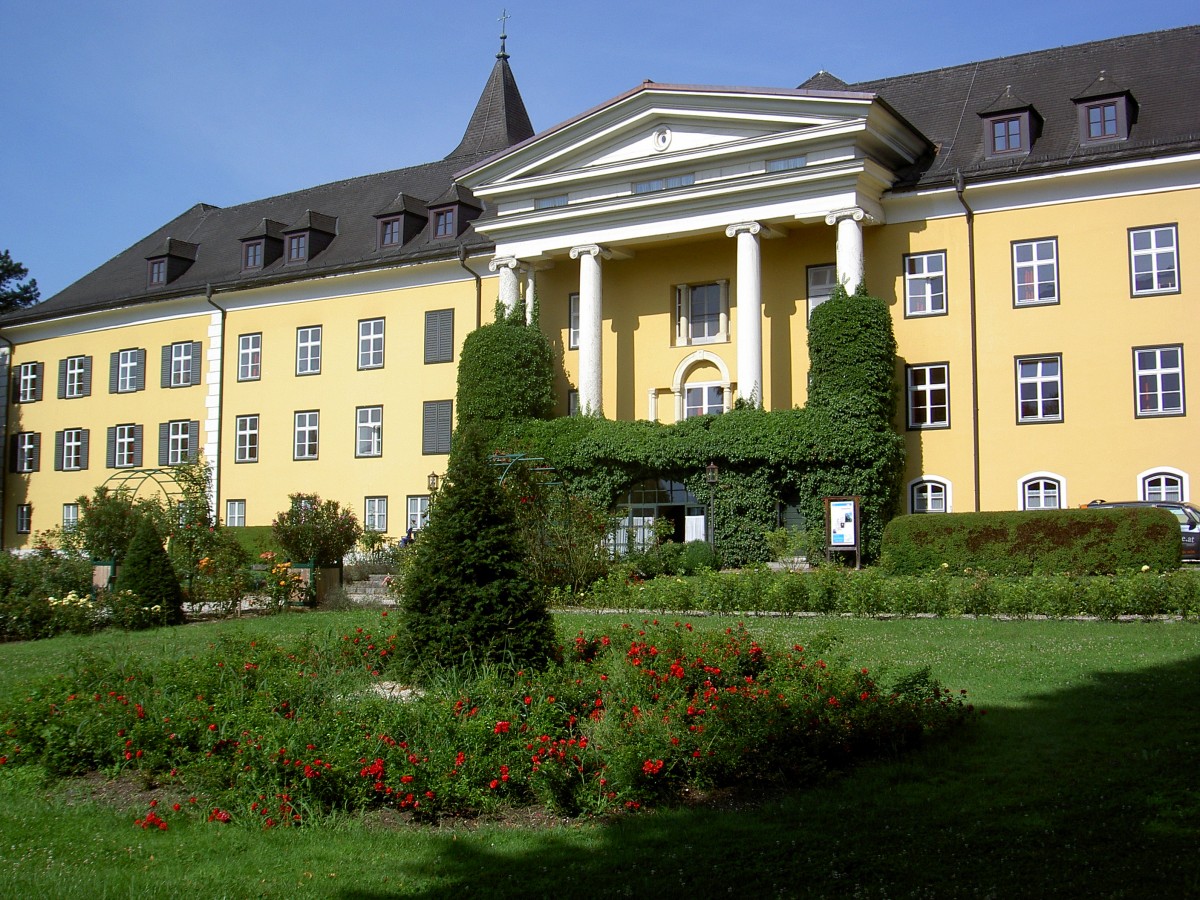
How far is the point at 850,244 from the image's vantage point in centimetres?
2719

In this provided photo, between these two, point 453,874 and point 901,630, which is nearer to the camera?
point 453,874

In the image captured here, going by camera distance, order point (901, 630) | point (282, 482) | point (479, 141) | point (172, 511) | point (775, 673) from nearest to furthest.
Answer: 1. point (775, 673)
2. point (901, 630)
3. point (172, 511)
4. point (282, 482)
5. point (479, 141)

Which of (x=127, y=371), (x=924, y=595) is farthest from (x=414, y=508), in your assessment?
(x=924, y=595)

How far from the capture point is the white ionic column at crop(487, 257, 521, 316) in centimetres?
3231

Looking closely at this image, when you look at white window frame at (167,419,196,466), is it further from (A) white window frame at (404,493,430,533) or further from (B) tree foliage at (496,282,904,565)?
(B) tree foliage at (496,282,904,565)

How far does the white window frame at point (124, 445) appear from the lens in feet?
136

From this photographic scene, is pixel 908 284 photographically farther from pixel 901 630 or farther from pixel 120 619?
pixel 120 619

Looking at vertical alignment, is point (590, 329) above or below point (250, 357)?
below

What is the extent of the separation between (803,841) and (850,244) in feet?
74.2

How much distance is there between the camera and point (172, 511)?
24.7 m

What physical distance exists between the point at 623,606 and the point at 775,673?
9.28m

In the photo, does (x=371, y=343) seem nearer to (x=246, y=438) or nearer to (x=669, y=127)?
(x=246, y=438)

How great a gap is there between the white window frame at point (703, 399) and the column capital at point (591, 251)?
4151mm

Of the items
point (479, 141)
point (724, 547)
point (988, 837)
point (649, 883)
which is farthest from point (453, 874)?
point (479, 141)
